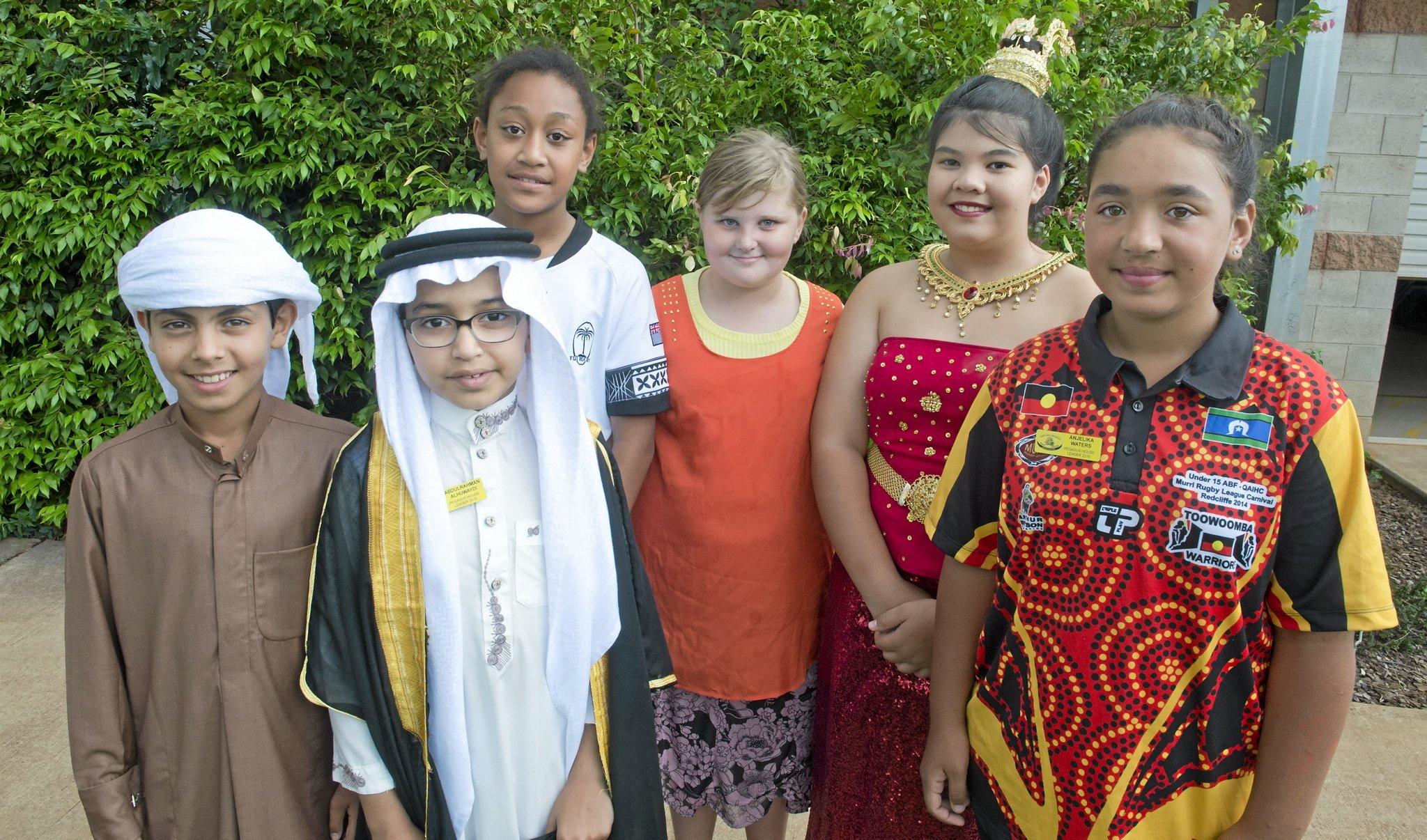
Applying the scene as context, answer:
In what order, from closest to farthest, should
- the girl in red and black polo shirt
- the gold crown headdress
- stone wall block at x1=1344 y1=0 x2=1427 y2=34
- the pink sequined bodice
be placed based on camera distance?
the girl in red and black polo shirt
the pink sequined bodice
the gold crown headdress
stone wall block at x1=1344 y1=0 x2=1427 y2=34

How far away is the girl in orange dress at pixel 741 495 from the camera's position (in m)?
2.04

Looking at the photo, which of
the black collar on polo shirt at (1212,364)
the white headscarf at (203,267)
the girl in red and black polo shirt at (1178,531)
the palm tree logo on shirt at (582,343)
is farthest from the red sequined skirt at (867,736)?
the white headscarf at (203,267)

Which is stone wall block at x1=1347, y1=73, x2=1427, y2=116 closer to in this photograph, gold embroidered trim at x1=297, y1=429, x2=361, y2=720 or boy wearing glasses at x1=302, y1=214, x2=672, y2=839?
boy wearing glasses at x1=302, y1=214, x2=672, y2=839

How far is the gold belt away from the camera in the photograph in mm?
1855

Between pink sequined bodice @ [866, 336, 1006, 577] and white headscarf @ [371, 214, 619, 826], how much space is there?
0.59 meters

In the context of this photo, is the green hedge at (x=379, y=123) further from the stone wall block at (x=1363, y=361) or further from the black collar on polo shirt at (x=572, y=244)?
the stone wall block at (x=1363, y=361)

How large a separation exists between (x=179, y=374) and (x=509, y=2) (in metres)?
2.45

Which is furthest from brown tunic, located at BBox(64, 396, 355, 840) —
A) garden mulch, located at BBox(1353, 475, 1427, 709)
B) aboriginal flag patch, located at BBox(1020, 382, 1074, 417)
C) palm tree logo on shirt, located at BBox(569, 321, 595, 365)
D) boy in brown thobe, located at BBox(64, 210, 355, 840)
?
garden mulch, located at BBox(1353, 475, 1427, 709)

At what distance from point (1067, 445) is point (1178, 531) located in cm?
19

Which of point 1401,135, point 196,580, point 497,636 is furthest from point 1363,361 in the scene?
point 196,580

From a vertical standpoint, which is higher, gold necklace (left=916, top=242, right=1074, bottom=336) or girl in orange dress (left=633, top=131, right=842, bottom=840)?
gold necklace (left=916, top=242, right=1074, bottom=336)

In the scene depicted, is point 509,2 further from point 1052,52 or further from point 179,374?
point 179,374

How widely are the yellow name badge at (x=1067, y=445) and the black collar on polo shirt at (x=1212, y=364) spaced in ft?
0.21

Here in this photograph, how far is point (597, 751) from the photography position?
66.5 inches
